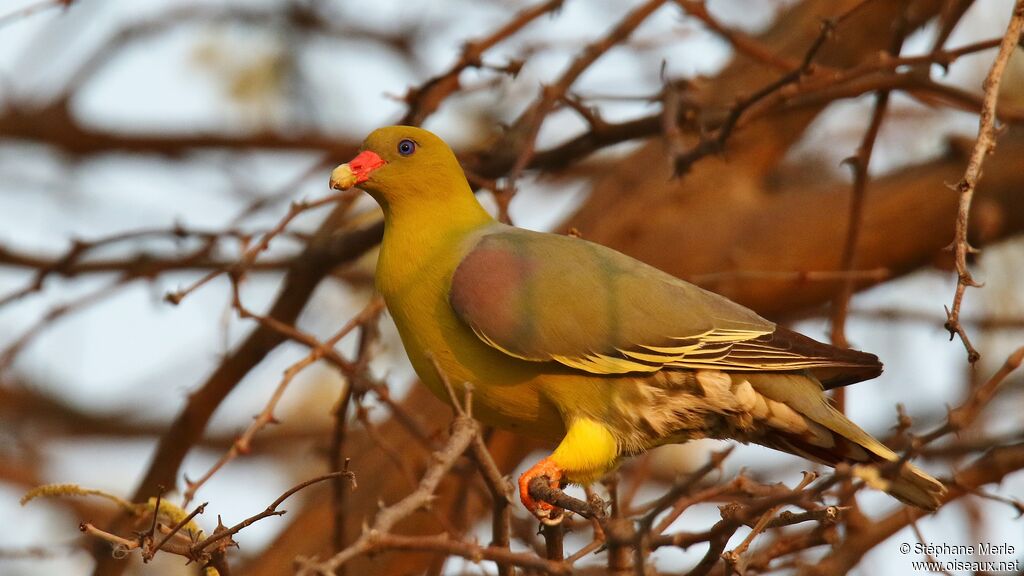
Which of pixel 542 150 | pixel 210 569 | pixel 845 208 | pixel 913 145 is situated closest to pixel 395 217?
pixel 542 150

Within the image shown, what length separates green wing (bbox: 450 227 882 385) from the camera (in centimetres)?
321

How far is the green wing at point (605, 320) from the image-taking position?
321cm

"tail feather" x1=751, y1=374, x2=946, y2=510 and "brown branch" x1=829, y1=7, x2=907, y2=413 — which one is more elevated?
"brown branch" x1=829, y1=7, x2=907, y2=413

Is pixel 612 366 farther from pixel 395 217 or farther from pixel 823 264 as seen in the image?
pixel 823 264

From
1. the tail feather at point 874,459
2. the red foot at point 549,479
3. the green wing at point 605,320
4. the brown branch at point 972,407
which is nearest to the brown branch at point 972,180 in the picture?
the brown branch at point 972,407

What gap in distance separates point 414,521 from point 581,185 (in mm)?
3318

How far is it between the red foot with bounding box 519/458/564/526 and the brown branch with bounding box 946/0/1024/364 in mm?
1149

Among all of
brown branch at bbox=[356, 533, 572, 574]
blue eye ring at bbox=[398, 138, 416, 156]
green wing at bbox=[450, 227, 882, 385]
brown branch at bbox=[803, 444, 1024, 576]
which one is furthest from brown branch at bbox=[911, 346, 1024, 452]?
blue eye ring at bbox=[398, 138, 416, 156]

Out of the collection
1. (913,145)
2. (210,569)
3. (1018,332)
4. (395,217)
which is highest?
(913,145)

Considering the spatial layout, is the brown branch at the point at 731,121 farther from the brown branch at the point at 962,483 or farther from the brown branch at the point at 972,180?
the brown branch at the point at 962,483

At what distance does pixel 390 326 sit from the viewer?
7.17m

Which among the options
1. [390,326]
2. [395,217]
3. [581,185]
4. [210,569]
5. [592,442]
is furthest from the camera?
[581,185]

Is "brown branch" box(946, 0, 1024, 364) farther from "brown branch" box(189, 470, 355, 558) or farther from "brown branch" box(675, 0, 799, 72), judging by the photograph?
"brown branch" box(675, 0, 799, 72)

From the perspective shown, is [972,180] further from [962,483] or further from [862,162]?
[862,162]
